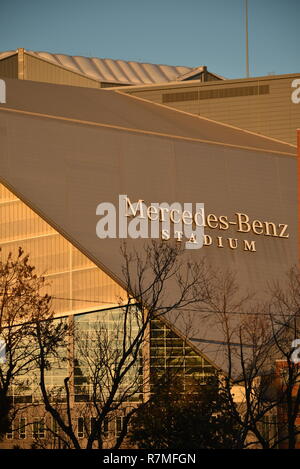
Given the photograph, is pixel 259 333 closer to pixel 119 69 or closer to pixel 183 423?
pixel 183 423

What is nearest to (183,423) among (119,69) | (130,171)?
(130,171)

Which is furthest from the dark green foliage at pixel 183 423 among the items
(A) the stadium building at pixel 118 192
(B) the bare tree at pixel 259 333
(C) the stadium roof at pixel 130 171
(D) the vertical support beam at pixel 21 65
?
(D) the vertical support beam at pixel 21 65

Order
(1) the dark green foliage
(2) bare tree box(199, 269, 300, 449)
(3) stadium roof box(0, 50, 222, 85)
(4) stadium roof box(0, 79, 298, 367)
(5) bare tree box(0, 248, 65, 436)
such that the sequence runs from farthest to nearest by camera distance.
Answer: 1. (3) stadium roof box(0, 50, 222, 85)
2. (4) stadium roof box(0, 79, 298, 367)
3. (2) bare tree box(199, 269, 300, 449)
4. (1) the dark green foliage
5. (5) bare tree box(0, 248, 65, 436)

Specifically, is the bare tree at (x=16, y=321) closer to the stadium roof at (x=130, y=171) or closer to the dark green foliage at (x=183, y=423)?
the dark green foliage at (x=183, y=423)

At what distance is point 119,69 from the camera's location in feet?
311

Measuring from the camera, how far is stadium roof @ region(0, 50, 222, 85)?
90812 mm

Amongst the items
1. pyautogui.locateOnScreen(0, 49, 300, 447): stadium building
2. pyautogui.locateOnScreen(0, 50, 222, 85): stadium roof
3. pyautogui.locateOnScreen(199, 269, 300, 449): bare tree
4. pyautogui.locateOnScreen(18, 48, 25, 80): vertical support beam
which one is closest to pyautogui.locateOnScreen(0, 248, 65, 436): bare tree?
pyautogui.locateOnScreen(0, 49, 300, 447): stadium building

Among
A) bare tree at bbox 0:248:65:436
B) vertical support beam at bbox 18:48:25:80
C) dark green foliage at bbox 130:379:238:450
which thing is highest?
vertical support beam at bbox 18:48:25:80

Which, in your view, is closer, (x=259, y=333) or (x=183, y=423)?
(x=183, y=423)

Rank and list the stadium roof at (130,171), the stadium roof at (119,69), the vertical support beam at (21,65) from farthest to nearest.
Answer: the stadium roof at (119,69) → the vertical support beam at (21,65) → the stadium roof at (130,171)

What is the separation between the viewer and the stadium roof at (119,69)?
9081 cm

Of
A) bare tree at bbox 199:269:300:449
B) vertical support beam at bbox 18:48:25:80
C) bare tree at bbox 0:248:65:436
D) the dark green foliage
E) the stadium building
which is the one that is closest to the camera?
bare tree at bbox 0:248:65:436

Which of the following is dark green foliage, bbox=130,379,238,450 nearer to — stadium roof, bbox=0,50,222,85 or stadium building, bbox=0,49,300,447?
stadium building, bbox=0,49,300,447
